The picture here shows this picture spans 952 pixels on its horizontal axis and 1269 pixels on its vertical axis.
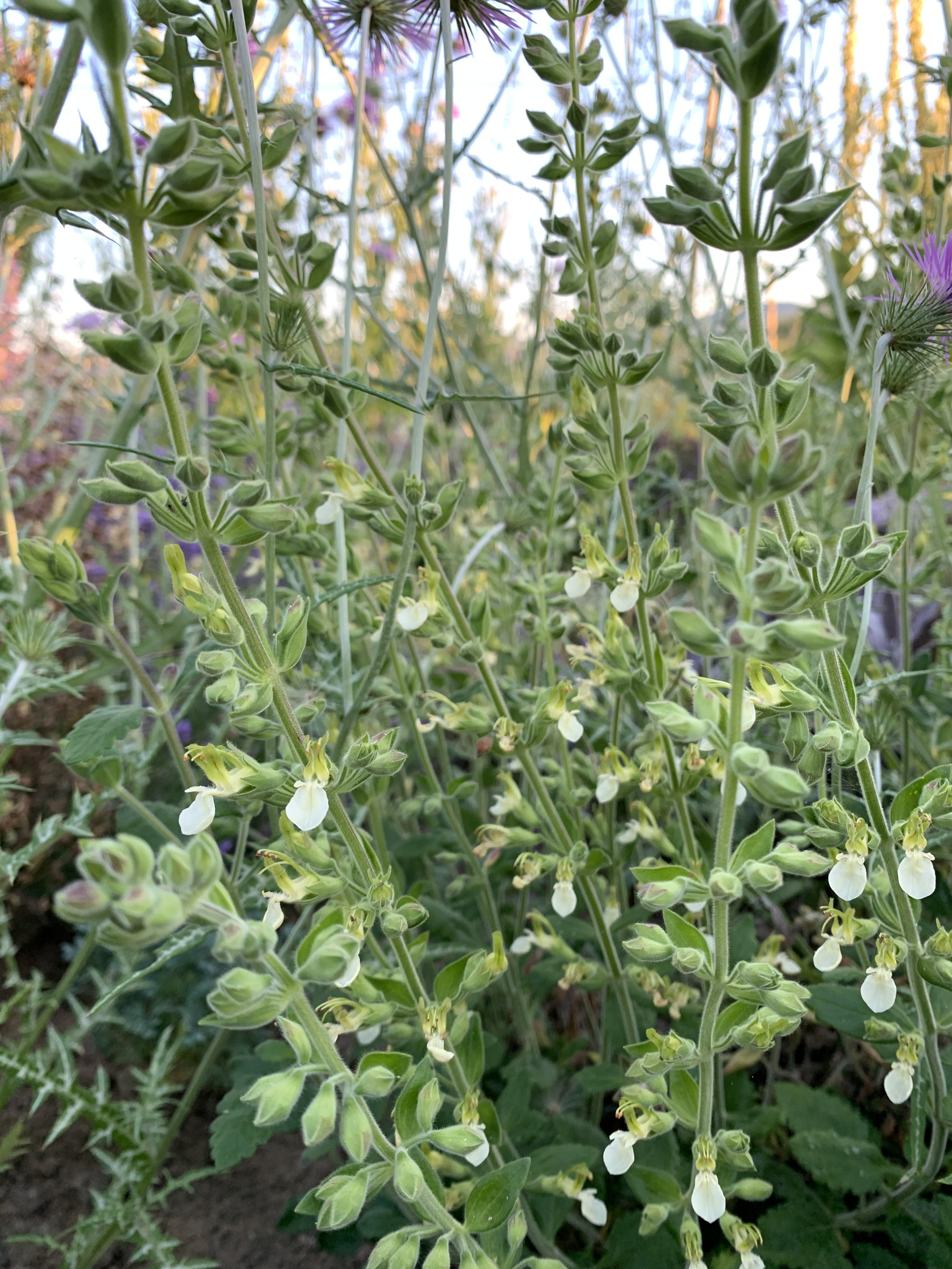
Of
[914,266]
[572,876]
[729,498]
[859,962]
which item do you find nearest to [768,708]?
[729,498]

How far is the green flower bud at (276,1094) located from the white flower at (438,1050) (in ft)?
0.55

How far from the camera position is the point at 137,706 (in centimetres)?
84

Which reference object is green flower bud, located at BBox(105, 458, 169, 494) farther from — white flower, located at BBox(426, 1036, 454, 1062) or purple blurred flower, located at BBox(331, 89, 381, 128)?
purple blurred flower, located at BBox(331, 89, 381, 128)

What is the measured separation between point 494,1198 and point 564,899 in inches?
10.3

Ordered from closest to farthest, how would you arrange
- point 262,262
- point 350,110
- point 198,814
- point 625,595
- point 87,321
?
point 198,814
point 262,262
point 625,595
point 350,110
point 87,321

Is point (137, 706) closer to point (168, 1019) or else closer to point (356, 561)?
point (356, 561)

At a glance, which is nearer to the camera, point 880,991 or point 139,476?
point 139,476

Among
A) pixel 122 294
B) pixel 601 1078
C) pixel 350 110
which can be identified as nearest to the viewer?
pixel 122 294

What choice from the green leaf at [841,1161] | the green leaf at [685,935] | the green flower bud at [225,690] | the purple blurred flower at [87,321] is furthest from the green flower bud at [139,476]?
the purple blurred flower at [87,321]

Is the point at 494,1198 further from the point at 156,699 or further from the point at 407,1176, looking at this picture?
the point at 156,699

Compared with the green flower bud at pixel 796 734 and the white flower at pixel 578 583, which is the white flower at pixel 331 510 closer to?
the white flower at pixel 578 583

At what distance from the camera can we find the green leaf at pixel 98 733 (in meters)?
0.76

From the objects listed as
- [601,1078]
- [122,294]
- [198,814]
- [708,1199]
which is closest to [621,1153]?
[708,1199]

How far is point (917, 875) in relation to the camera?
23.8 inches
